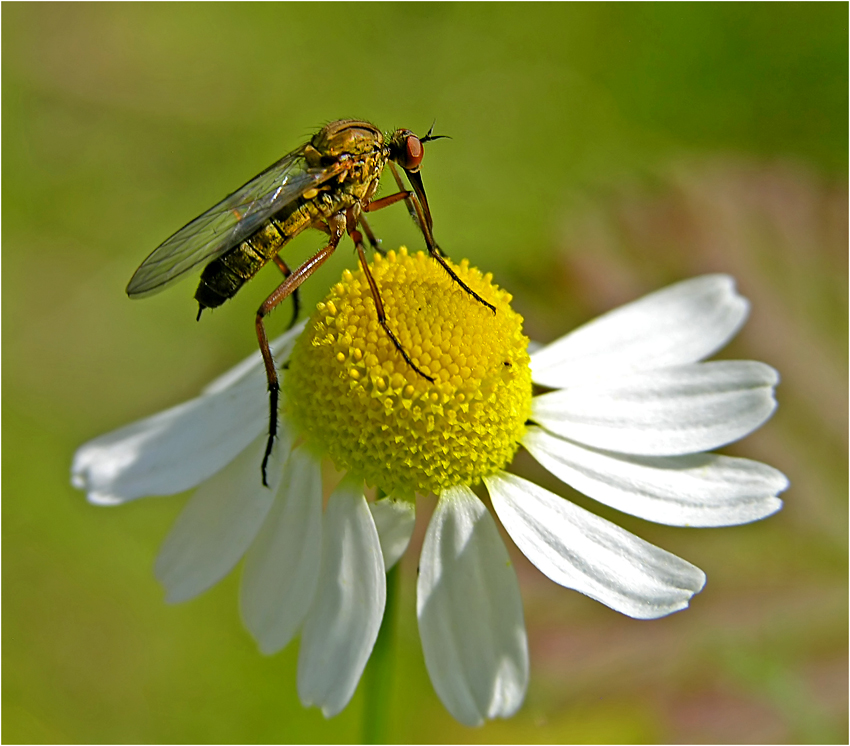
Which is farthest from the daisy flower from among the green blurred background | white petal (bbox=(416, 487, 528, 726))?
the green blurred background

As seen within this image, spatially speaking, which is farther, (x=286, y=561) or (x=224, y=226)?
(x=224, y=226)

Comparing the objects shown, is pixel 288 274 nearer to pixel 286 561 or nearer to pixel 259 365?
pixel 259 365

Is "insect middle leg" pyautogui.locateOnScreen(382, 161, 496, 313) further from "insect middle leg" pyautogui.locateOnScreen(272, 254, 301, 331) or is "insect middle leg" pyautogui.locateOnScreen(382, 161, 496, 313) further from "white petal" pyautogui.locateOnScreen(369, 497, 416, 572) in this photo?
"white petal" pyautogui.locateOnScreen(369, 497, 416, 572)

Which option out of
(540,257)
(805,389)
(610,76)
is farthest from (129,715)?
(610,76)

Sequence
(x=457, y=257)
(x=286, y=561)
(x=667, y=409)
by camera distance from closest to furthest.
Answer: (x=286, y=561) → (x=667, y=409) → (x=457, y=257)

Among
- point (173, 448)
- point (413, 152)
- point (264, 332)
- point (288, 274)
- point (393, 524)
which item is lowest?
point (393, 524)

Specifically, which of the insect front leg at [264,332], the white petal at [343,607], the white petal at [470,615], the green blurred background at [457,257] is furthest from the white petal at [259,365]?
the green blurred background at [457,257]

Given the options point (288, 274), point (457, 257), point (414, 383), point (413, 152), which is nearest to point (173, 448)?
point (288, 274)

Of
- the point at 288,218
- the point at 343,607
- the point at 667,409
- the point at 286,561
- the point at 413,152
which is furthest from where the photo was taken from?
the point at 413,152

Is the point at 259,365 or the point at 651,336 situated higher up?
the point at 259,365
